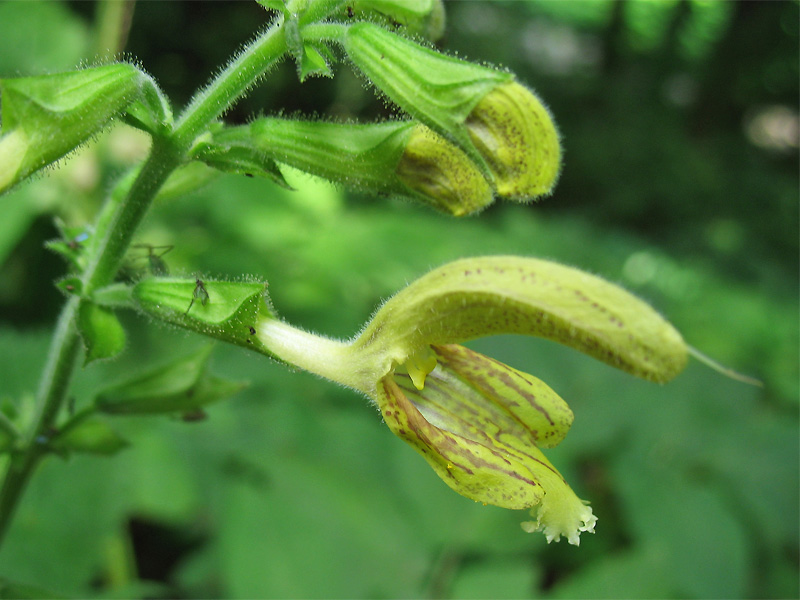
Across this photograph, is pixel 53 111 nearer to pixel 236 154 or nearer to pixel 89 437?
pixel 236 154

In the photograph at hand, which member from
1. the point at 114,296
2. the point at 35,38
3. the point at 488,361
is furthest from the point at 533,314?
the point at 35,38

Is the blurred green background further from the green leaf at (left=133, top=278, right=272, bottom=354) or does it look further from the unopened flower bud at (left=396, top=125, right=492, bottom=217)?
the unopened flower bud at (left=396, top=125, right=492, bottom=217)

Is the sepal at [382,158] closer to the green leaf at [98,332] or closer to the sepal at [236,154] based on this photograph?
the sepal at [236,154]

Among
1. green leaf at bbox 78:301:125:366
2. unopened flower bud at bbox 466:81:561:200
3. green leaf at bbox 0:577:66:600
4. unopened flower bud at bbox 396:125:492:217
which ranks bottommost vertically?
green leaf at bbox 0:577:66:600

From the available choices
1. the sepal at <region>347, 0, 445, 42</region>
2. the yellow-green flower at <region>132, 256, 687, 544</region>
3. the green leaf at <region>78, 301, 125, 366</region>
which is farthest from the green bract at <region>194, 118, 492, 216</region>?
the green leaf at <region>78, 301, 125, 366</region>

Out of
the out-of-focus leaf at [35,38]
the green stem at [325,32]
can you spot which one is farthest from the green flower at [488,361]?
the out-of-focus leaf at [35,38]

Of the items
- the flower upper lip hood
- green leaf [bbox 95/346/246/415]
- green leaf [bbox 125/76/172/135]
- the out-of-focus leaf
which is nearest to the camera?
the flower upper lip hood
